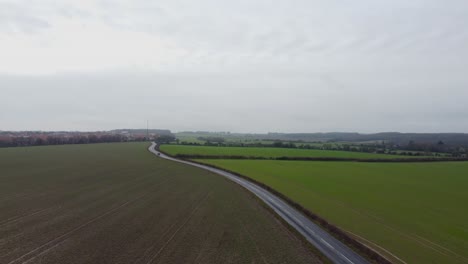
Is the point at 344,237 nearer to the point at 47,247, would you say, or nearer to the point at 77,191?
the point at 47,247

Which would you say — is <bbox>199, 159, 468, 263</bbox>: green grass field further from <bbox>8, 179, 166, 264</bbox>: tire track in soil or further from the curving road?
<bbox>8, 179, 166, 264</bbox>: tire track in soil

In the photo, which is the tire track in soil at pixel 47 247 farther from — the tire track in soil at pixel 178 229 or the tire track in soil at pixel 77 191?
the tire track in soil at pixel 178 229

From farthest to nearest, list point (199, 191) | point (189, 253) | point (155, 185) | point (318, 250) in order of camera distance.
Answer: point (155, 185) → point (199, 191) → point (318, 250) → point (189, 253)

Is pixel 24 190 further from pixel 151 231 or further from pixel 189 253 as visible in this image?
pixel 189 253

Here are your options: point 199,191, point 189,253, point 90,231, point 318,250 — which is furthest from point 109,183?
point 318,250

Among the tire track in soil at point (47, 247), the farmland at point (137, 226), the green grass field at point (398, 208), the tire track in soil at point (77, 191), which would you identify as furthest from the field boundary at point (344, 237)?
the tire track in soil at point (77, 191)
